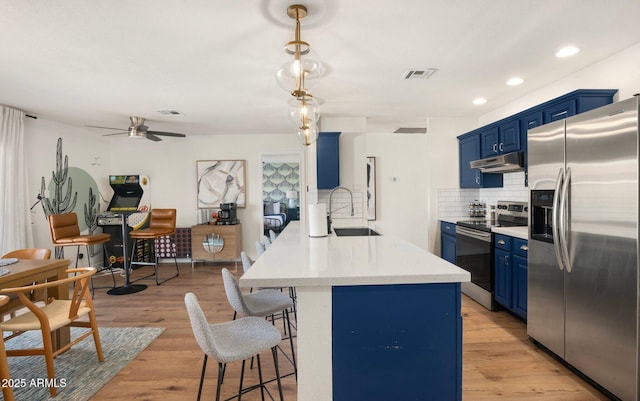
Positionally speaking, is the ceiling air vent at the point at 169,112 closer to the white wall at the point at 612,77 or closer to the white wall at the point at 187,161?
the white wall at the point at 187,161

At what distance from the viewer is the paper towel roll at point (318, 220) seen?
278cm

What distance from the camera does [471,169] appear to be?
4.57 metres

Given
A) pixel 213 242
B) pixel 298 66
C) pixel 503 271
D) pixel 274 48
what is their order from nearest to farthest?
pixel 298 66 < pixel 274 48 < pixel 503 271 < pixel 213 242

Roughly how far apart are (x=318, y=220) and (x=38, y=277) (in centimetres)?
220

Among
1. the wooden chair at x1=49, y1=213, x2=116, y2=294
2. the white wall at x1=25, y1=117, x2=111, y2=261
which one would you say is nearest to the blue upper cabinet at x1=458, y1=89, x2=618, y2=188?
the wooden chair at x1=49, y1=213, x2=116, y2=294

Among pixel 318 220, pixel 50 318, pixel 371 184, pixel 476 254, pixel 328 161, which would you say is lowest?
pixel 50 318

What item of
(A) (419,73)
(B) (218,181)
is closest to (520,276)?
(A) (419,73)

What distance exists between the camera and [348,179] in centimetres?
495

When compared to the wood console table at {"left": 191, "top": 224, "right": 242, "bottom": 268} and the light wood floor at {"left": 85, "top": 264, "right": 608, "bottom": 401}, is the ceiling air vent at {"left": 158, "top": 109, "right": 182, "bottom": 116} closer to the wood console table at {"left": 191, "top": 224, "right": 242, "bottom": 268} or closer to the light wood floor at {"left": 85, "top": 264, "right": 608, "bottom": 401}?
the wood console table at {"left": 191, "top": 224, "right": 242, "bottom": 268}

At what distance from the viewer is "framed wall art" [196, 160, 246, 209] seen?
621cm

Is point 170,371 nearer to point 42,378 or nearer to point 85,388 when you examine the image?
point 85,388

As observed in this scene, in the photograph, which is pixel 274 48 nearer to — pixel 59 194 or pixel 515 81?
pixel 515 81

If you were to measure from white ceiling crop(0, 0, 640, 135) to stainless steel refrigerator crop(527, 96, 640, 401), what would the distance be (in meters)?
0.71

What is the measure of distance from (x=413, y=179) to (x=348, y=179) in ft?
5.08
